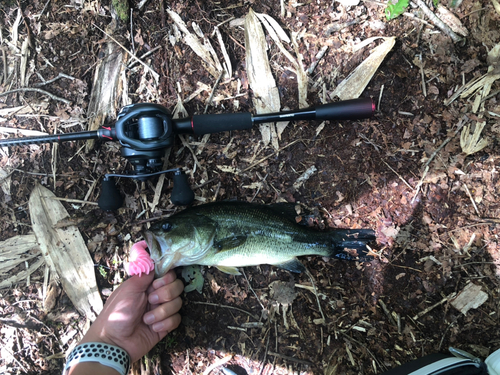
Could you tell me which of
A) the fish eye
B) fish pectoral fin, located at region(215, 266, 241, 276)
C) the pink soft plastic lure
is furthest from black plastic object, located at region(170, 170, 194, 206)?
fish pectoral fin, located at region(215, 266, 241, 276)

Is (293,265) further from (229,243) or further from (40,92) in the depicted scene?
(40,92)

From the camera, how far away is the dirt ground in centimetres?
299

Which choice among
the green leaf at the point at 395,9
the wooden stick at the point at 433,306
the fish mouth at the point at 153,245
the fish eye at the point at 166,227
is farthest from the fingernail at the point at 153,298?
the green leaf at the point at 395,9

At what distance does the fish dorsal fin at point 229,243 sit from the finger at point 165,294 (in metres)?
0.71

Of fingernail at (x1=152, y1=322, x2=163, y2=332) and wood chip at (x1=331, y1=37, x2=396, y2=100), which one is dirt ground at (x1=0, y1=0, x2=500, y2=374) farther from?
fingernail at (x1=152, y1=322, x2=163, y2=332)

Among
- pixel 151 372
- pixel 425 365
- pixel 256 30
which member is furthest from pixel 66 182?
pixel 425 365

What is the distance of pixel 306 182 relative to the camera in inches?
125

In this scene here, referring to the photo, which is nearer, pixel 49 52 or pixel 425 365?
pixel 425 365

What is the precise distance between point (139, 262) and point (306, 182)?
198 cm

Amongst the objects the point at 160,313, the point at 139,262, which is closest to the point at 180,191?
the point at 139,262

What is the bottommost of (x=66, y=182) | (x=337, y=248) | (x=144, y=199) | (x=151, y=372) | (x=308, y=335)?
(x=151, y=372)

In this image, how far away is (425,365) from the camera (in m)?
2.70

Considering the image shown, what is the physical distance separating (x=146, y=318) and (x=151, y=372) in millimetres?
678

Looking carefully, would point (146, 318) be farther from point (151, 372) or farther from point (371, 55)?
point (371, 55)
